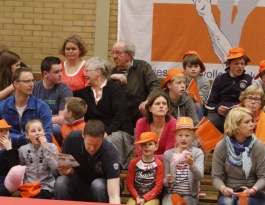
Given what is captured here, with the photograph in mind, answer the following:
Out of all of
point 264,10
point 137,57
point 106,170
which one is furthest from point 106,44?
point 106,170

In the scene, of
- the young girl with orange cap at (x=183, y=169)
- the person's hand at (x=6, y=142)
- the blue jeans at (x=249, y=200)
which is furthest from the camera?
the person's hand at (x=6, y=142)

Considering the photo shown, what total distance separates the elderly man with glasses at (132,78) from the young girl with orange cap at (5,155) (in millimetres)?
1571

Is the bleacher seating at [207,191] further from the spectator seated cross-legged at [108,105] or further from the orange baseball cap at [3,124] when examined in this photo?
the orange baseball cap at [3,124]

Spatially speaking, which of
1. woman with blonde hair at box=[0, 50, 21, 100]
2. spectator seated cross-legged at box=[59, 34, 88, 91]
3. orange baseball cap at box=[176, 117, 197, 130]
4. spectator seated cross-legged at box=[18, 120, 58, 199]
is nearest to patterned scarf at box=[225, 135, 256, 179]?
orange baseball cap at box=[176, 117, 197, 130]

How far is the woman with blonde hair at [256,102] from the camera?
710cm

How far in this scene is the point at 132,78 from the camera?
8.01m

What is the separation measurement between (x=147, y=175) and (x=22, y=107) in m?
1.62

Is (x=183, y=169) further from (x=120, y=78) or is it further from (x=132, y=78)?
(x=132, y=78)

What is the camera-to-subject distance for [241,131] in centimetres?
644

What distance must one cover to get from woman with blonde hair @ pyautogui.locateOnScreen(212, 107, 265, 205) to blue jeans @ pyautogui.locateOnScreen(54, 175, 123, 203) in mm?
1067

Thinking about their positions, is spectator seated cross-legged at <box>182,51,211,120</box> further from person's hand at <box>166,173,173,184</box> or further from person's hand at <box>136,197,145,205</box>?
person's hand at <box>136,197,145,205</box>

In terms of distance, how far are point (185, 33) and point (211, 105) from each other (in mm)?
1639

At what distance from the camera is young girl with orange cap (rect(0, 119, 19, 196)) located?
6.72m

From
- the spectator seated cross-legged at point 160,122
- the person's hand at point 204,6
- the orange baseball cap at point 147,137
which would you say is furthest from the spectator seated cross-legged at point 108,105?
the person's hand at point 204,6
